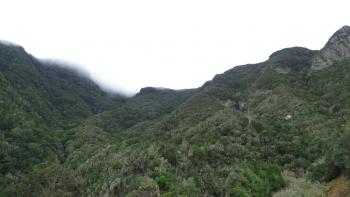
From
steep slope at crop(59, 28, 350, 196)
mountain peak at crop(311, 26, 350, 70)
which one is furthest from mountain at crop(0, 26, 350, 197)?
mountain peak at crop(311, 26, 350, 70)

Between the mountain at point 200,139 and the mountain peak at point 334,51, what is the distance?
44 centimetres

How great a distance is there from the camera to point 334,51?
17188cm

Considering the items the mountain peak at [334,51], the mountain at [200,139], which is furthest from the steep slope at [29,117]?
the mountain peak at [334,51]

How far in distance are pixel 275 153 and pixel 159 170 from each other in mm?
25791

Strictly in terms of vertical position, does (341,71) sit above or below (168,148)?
above

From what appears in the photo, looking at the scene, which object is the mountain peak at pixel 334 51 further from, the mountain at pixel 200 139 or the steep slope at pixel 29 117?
the steep slope at pixel 29 117

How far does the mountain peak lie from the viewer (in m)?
166

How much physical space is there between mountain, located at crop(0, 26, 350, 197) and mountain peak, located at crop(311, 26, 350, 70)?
0.44 metres

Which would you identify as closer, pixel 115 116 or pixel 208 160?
pixel 208 160

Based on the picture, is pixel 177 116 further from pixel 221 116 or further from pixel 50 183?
pixel 50 183

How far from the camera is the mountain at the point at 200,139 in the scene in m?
64.1

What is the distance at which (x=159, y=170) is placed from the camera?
74.6m

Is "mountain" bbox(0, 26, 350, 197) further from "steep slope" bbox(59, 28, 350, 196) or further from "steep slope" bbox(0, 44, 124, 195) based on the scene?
"steep slope" bbox(0, 44, 124, 195)

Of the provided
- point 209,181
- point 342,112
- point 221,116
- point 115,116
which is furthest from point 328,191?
point 115,116
